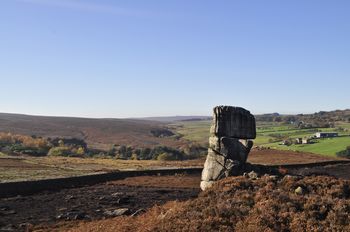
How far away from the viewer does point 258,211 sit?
19.5 m

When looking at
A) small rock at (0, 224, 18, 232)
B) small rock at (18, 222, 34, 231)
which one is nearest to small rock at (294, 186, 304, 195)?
small rock at (18, 222, 34, 231)

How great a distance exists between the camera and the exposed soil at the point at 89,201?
26.4 metres

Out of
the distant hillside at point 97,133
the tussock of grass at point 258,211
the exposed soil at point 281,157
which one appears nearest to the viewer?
the tussock of grass at point 258,211

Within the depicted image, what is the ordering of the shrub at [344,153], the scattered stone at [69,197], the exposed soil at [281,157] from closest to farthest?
the scattered stone at [69,197] < the exposed soil at [281,157] < the shrub at [344,153]

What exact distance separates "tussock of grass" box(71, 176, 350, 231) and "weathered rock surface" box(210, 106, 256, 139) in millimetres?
8293

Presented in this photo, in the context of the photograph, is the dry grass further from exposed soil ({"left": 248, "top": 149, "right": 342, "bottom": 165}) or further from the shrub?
the shrub

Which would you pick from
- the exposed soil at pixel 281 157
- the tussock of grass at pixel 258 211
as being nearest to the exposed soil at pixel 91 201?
the tussock of grass at pixel 258 211

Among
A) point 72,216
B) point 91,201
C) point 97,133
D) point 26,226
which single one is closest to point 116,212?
point 72,216

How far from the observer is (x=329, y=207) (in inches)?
759

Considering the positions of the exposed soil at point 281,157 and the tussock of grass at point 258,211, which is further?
the exposed soil at point 281,157

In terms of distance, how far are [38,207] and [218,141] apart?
11770mm

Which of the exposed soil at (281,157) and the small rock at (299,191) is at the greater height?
the small rock at (299,191)

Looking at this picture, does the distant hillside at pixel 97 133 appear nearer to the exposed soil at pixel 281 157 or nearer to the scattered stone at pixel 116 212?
the exposed soil at pixel 281 157

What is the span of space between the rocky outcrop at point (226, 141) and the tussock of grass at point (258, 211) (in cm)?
763
